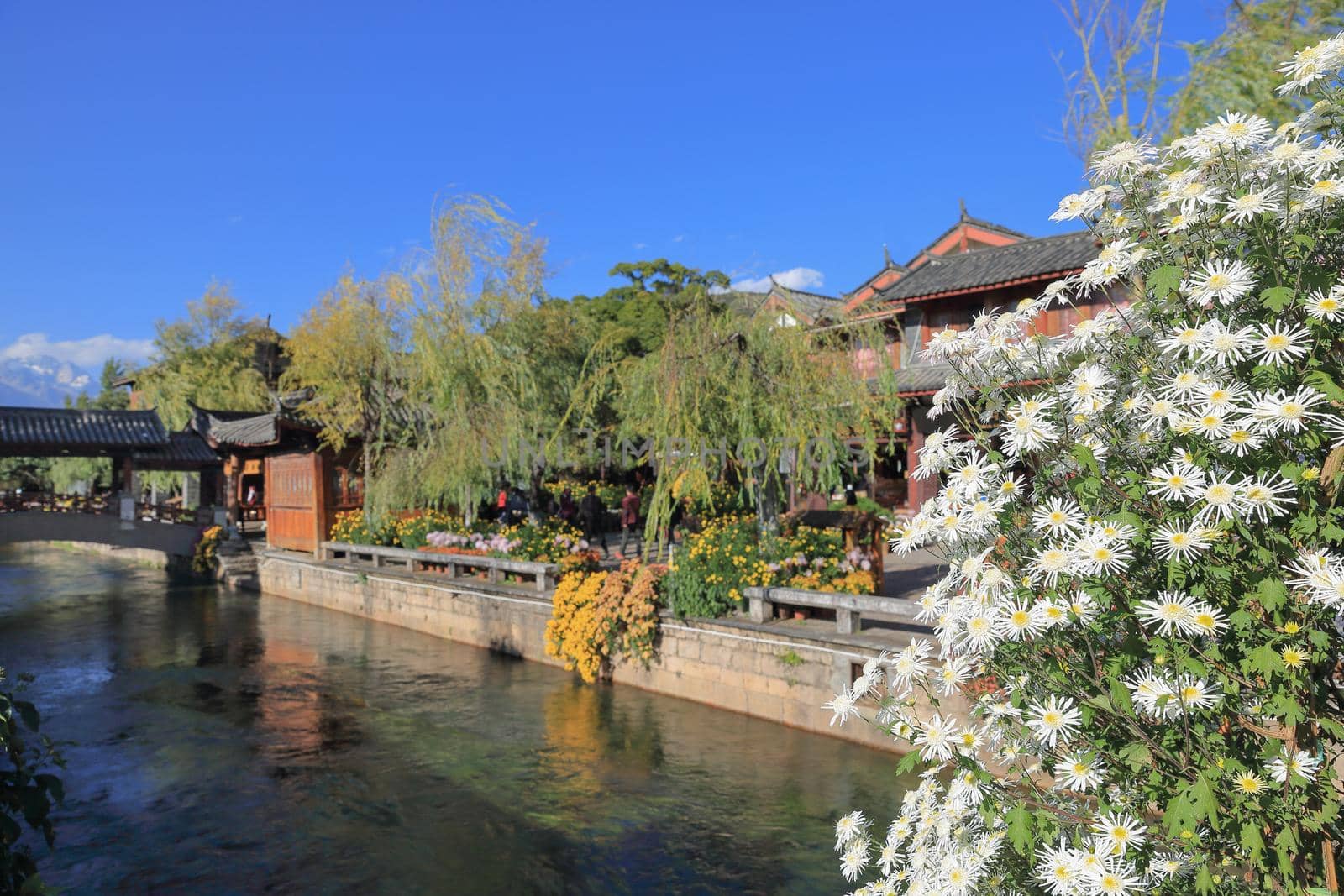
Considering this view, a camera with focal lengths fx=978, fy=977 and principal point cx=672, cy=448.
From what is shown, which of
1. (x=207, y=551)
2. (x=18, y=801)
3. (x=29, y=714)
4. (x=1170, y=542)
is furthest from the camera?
(x=207, y=551)

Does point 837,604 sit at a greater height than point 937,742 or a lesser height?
lesser

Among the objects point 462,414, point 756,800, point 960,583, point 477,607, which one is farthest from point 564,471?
point 960,583

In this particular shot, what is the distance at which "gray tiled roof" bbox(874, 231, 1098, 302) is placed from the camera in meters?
21.1

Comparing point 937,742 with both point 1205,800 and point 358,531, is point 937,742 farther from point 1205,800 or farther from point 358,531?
point 358,531

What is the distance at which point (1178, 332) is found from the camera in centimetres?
278

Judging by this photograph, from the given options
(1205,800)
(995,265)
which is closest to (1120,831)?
(1205,800)

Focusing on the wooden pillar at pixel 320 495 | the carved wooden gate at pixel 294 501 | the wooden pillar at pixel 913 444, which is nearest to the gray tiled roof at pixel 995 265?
the wooden pillar at pixel 913 444

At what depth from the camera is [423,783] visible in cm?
984

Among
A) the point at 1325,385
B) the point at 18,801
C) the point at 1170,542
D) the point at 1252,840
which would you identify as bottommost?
the point at 18,801

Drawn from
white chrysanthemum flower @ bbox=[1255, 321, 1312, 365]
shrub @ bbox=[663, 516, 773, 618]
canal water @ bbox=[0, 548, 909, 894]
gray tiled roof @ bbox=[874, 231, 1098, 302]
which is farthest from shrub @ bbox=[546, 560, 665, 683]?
white chrysanthemum flower @ bbox=[1255, 321, 1312, 365]

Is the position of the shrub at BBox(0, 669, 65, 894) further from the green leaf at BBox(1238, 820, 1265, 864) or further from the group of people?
the group of people

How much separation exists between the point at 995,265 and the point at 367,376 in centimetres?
1482

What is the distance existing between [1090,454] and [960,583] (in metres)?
0.66

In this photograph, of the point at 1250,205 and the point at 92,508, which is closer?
the point at 1250,205
